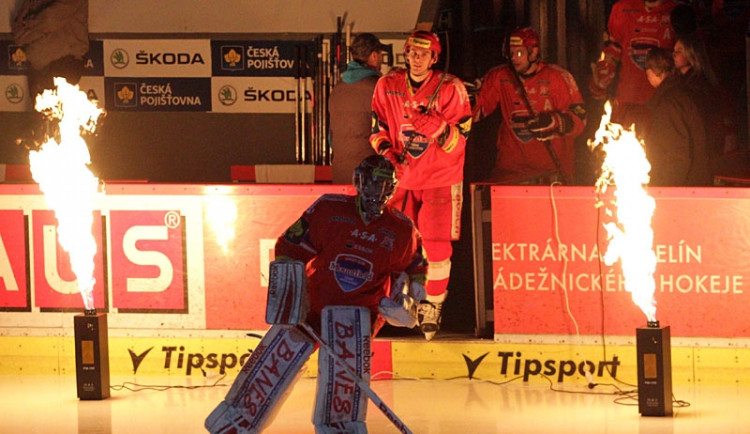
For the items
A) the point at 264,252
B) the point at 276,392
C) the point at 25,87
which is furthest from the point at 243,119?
the point at 276,392

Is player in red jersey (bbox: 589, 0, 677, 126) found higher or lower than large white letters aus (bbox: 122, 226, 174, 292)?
higher

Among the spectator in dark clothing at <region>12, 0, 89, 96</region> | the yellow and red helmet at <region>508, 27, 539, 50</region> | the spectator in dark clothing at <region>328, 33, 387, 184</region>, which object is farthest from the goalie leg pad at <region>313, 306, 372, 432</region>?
A: the spectator in dark clothing at <region>12, 0, 89, 96</region>

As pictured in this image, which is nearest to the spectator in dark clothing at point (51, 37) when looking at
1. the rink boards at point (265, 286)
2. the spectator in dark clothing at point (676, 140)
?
the rink boards at point (265, 286)

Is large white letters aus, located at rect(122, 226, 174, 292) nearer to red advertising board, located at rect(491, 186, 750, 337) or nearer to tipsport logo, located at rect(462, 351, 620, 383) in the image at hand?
tipsport logo, located at rect(462, 351, 620, 383)

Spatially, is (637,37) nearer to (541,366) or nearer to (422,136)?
(422,136)

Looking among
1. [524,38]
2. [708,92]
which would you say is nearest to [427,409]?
[524,38]

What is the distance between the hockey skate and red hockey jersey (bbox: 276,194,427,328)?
1.96 m

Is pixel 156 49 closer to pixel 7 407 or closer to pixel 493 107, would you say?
pixel 493 107

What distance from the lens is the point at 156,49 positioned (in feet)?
43.5

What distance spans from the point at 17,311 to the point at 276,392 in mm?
3541

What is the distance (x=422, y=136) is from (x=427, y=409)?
2.06 metres

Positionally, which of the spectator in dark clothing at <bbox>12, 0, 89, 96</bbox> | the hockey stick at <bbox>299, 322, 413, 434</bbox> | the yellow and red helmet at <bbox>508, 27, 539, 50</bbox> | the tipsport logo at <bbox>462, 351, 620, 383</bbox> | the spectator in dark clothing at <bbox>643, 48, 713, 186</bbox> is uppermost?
the spectator in dark clothing at <bbox>12, 0, 89, 96</bbox>

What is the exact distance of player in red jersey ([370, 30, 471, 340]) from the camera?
10516 mm

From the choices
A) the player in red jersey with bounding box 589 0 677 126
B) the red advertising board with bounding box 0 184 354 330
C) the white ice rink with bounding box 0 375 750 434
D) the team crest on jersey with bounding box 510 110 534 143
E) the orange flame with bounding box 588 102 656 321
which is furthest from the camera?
the player in red jersey with bounding box 589 0 677 126
